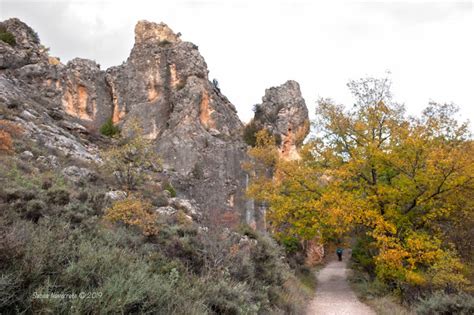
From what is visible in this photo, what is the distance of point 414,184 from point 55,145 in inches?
547

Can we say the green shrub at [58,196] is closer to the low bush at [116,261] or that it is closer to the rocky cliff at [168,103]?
the low bush at [116,261]

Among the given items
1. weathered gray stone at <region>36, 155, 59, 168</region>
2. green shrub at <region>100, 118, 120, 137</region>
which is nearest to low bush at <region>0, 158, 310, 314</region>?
weathered gray stone at <region>36, 155, 59, 168</region>

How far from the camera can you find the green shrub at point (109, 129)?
26.8 metres

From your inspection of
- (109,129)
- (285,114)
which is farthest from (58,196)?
(285,114)

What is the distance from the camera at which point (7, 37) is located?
2362cm

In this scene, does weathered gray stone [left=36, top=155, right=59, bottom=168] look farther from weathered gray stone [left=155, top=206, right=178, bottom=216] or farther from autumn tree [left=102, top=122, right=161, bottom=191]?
weathered gray stone [left=155, top=206, right=178, bottom=216]

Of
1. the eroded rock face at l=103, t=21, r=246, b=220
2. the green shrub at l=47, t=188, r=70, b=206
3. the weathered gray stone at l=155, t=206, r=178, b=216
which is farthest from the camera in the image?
the eroded rock face at l=103, t=21, r=246, b=220

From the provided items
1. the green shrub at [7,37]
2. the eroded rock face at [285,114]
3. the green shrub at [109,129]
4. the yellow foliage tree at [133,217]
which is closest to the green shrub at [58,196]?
the yellow foliage tree at [133,217]

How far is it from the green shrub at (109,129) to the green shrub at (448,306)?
24.7 meters

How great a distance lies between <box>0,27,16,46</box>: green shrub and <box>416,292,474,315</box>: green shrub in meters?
30.3

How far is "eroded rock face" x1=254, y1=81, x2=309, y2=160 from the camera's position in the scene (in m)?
33.1

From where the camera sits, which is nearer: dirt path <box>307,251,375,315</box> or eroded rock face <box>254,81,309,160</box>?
dirt path <box>307,251,375,315</box>

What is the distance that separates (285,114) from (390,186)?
22818 millimetres

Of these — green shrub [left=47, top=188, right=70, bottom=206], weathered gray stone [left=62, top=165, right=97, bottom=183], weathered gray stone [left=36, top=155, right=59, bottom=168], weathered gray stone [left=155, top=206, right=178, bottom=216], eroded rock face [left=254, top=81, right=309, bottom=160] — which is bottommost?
weathered gray stone [left=155, top=206, right=178, bottom=216]
